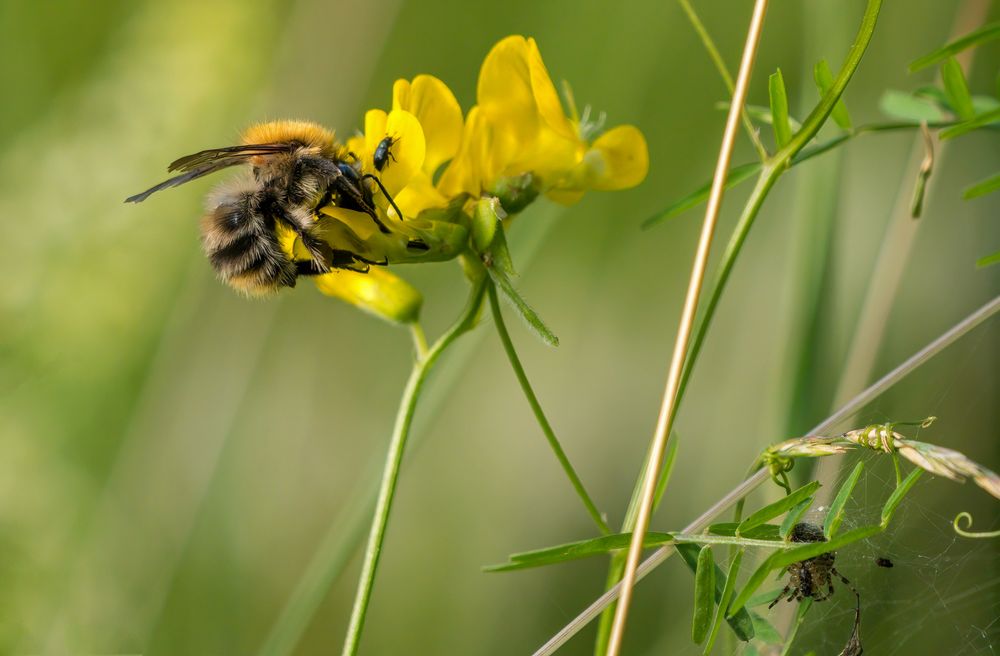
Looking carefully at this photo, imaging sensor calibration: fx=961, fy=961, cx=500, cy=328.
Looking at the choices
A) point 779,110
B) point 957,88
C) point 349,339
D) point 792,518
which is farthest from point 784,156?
point 349,339

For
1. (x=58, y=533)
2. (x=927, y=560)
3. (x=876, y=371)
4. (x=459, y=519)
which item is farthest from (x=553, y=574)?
(x=927, y=560)

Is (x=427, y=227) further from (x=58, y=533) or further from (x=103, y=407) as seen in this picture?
(x=103, y=407)

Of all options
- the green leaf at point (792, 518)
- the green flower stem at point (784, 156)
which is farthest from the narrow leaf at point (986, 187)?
the green leaf at point (792, 518)

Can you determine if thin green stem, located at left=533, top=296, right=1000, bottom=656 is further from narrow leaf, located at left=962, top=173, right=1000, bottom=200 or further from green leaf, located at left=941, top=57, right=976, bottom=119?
green leaf, located at left=941, top=57, right=976, bottom=119

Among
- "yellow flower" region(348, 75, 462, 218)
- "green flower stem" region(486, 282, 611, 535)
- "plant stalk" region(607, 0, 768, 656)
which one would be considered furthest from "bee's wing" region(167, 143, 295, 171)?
"plant stalk" region(607, 0, 768, 656)

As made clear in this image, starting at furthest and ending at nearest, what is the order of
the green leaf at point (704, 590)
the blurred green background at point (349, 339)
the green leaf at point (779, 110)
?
the blurred green background at point (349, 339)
the green leaf at point (779, 110)
the green leaf at point (704, 590)

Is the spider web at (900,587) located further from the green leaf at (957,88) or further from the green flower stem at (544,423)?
the green leaf at (957,88)
